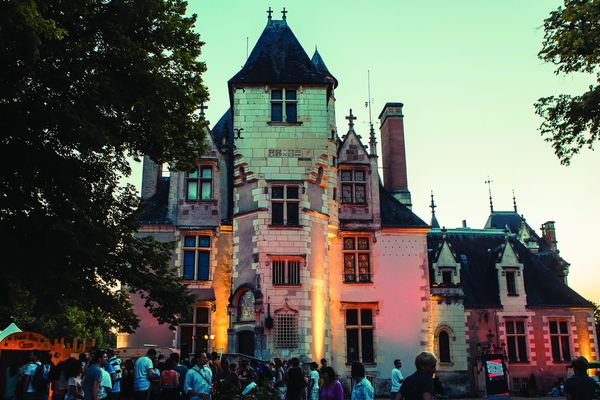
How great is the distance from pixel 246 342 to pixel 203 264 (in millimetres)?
4049

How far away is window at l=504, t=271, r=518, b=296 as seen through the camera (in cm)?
3063

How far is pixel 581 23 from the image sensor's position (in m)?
13.8

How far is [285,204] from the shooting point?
2475cm

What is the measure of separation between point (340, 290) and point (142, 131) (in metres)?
13.9

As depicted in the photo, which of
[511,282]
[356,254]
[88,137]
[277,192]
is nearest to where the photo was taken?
[88,137]

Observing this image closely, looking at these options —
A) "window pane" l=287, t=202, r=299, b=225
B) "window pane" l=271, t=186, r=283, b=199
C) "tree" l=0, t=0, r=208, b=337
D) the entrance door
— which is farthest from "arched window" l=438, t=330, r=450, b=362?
"tree" l=0, t=0, r=208, b=337

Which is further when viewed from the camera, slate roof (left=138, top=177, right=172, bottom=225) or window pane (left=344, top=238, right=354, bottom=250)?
window pane (left=344, top=238, right=354, bottom=250)

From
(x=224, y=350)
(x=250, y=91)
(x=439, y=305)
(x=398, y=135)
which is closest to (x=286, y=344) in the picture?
(x=224, y=350)

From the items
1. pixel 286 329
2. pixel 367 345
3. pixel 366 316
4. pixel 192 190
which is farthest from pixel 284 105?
pixel 367 345

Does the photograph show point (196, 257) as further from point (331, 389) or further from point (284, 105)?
point (331, 389)

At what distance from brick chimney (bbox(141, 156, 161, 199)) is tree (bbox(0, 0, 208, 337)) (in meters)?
11.3

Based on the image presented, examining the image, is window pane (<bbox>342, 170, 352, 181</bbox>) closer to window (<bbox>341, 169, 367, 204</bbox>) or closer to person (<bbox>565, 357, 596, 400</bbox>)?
window (<bbox>341, 169, 367, 204</bbox>)

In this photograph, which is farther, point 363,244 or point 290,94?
point 363,244

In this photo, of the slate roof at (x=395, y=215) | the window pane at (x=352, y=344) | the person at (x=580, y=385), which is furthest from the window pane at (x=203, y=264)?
the person at (x=580, y=385)
